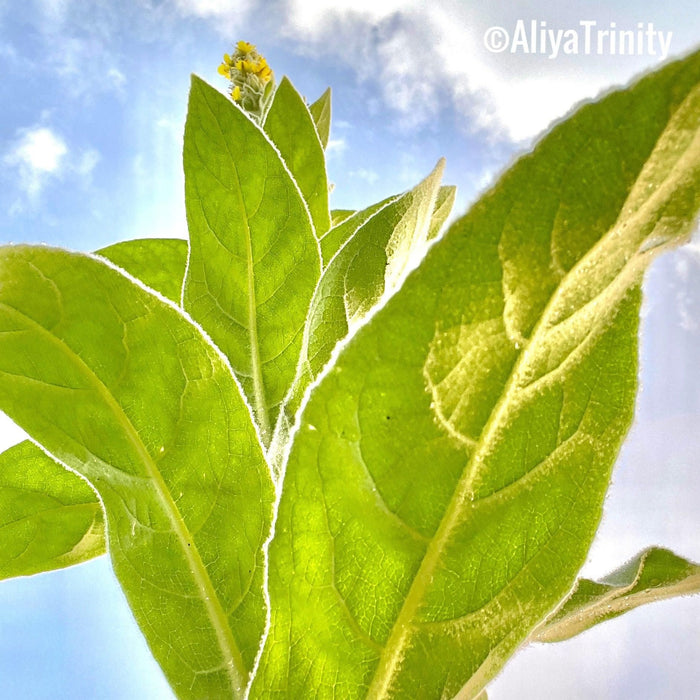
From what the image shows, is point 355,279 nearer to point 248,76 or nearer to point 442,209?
point 442,209

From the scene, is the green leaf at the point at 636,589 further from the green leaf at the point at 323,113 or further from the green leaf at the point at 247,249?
the green leaf at the point at 323,113

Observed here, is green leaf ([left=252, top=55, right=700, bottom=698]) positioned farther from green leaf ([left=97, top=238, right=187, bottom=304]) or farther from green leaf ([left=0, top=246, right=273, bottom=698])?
green leaf ([left=97, top=238, right=187, bottom=304])

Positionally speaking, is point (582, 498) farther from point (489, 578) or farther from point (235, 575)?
point (235, 575)

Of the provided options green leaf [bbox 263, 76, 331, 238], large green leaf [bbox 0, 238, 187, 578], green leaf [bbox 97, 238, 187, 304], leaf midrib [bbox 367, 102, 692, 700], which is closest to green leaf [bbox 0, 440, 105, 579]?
large green leaf [bbox 0, 238, 187, 578]

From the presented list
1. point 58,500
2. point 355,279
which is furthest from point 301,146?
point 58,500

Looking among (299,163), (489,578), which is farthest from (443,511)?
(299,163)


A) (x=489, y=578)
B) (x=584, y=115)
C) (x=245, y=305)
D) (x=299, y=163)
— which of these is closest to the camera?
(x=584, y=115)
